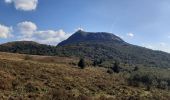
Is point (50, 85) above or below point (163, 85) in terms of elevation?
above

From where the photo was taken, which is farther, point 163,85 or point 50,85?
point 163,85

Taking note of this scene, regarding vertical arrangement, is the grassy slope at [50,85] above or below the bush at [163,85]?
above

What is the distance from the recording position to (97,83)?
218ft

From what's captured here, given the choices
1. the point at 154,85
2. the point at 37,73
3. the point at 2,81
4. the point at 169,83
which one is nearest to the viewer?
the point at 2,81

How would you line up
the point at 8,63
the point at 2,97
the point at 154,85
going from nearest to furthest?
the point at 2,97
the point at 8,63
the point at 154,85

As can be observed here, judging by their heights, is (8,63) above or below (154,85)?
above

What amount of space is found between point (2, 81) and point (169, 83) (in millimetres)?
57743

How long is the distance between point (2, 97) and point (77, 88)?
20.4 m

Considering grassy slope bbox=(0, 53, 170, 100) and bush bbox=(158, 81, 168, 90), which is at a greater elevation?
grassy slope bbox=(0, 53, 170, 100)

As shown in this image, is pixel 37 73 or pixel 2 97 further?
pixel 37 73

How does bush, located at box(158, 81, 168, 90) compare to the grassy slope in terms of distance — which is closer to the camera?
the grassy slope

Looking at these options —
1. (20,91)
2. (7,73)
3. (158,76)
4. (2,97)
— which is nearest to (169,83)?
(158,76)

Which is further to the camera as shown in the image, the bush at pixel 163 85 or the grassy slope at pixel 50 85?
the bush at pixel 163 85

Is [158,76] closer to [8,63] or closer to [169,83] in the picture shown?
[169,83]
